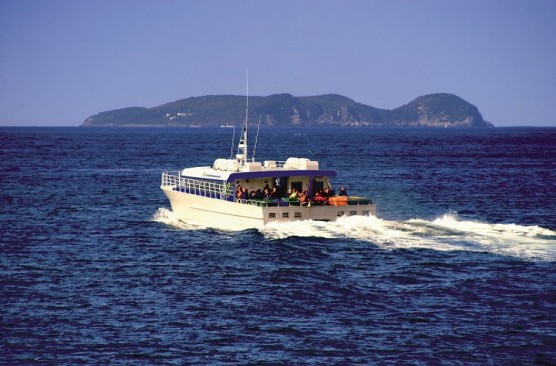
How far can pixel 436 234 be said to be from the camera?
145 feet

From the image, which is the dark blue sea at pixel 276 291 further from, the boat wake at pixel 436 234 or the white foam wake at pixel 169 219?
the white foam wake at pixel 169 219

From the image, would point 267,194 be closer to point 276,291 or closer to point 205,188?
point 205,188

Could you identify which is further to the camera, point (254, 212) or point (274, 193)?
point (274, 193)

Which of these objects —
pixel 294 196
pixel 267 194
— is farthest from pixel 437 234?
pixel 267 194

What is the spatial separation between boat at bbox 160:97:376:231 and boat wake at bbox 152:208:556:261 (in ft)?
2.32

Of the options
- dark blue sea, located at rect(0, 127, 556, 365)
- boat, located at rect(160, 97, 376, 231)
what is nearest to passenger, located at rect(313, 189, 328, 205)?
boat, located at rect(160, 97, 376, 231)

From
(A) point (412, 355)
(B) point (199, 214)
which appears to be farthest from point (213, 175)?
(A) point (412, 355)

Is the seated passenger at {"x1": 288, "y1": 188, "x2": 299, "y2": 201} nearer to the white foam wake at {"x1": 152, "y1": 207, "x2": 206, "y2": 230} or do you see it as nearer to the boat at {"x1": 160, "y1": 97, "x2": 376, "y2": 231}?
the boat at {"x1": 160, "y1": 97, "x2": 376, "y2": 231}

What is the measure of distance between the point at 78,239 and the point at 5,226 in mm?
7325

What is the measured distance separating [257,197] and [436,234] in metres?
10.8

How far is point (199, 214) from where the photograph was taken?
51844mm

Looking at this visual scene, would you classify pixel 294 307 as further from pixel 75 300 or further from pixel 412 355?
pixel 75 300

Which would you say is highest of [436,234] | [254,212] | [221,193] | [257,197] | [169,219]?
[221,193]

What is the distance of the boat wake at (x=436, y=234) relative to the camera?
134ft
